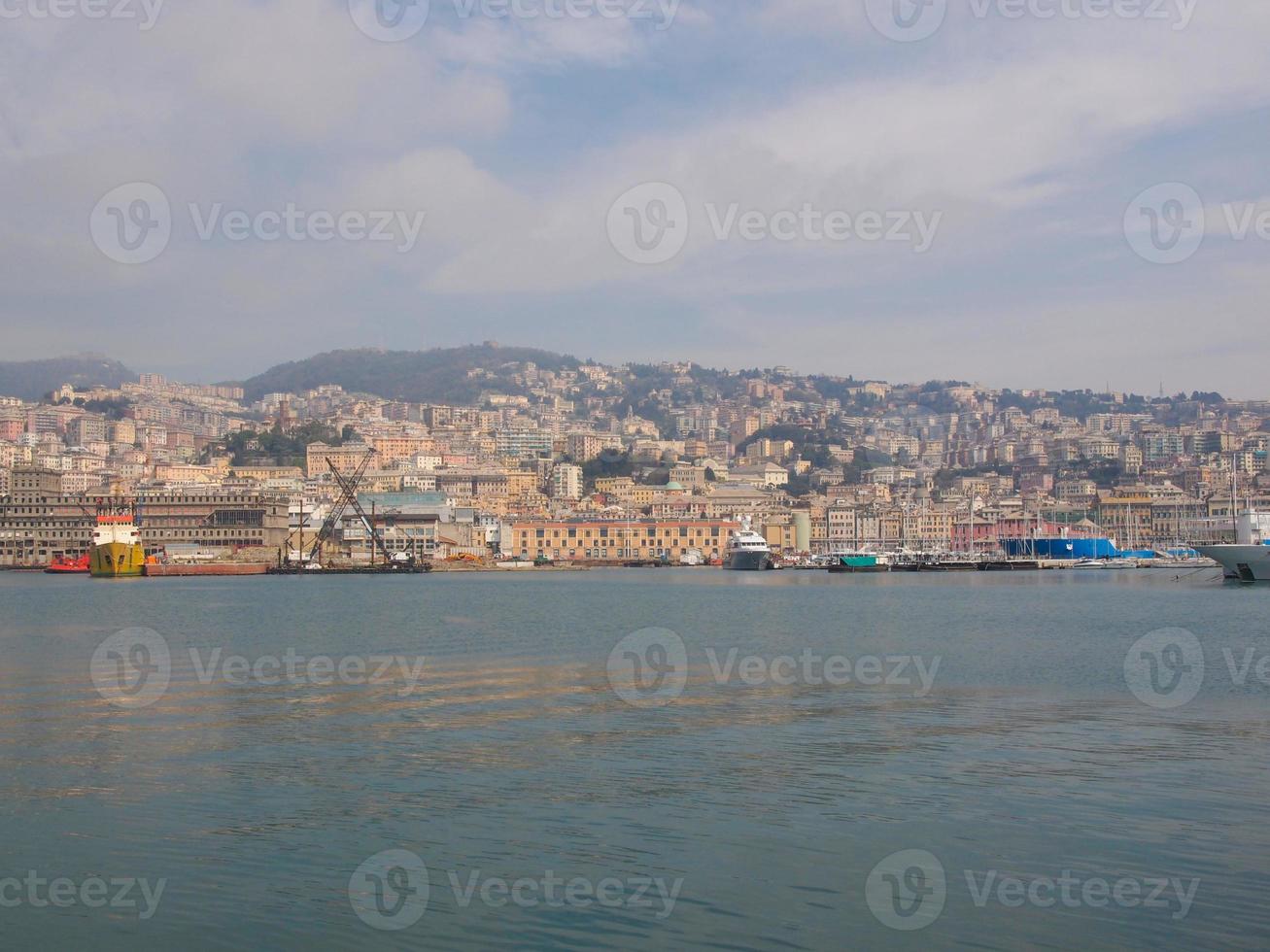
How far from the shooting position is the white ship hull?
46541mm

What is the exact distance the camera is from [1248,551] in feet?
153

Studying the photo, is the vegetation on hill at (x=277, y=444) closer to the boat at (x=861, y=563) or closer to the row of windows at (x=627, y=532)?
the row of windows at (x=627, y=532)

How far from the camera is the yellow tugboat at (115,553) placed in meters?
65.6

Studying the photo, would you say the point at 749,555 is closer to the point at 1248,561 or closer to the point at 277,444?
the point at 1248,561

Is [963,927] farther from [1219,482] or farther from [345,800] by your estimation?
[1219,482]

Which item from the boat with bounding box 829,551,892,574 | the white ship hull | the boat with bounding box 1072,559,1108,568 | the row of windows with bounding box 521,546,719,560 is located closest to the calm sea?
the white ship hull

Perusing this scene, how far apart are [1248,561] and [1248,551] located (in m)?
0.38

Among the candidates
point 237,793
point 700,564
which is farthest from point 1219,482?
point 237,793

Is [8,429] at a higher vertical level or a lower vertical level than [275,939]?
higher

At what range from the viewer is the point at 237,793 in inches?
381

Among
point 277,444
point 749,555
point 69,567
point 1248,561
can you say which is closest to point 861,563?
point 749,555

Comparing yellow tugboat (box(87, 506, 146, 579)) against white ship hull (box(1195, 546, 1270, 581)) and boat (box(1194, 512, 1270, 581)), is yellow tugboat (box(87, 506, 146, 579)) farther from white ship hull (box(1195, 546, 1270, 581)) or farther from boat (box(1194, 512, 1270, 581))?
white ship hull (box(1195, 546, 1270, 581))

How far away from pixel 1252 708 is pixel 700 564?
74.0 m

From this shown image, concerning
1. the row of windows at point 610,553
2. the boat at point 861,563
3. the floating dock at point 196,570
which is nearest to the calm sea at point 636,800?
the floating dock at point 196,570
